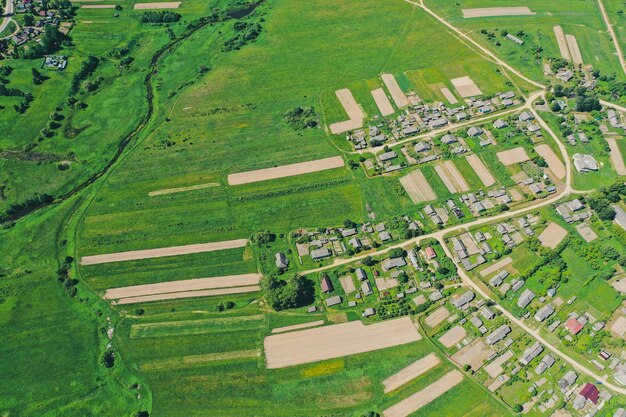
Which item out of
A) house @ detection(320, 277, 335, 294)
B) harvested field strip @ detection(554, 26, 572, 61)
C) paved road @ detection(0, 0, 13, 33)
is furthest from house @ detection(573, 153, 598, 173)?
paved road @ detection(0, 0, 13, 33)

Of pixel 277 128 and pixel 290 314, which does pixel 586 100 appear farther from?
pixel 290 314

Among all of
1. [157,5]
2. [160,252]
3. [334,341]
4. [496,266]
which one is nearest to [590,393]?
[496,266]

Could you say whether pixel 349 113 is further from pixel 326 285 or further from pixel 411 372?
pixel 411 372

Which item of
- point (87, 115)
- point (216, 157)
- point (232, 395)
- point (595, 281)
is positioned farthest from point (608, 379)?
point (87, 115)

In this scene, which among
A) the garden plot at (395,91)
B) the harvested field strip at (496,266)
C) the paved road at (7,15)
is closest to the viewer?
the harvested field strip at (496,266)

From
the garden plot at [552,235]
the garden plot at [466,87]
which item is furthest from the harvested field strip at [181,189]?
the garden plot at [552,235]

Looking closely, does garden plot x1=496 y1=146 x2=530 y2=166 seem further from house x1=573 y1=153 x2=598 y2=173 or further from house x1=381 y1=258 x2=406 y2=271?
house x1=381 y1=258 x2=406 y2=271

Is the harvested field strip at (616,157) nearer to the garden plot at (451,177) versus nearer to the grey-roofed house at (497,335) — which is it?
the garden plot at (451,177)
